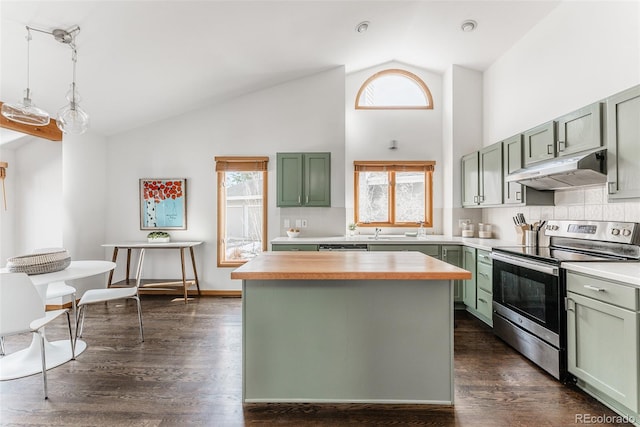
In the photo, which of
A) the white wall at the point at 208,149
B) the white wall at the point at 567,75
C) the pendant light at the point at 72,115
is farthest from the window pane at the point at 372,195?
the pendant light at the point at 72,115

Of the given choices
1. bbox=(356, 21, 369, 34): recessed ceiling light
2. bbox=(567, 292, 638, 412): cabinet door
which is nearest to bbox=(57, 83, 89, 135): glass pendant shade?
bbox=(356, 21, 369, 34): recessed ceiling light

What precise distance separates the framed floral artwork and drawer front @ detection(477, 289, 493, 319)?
Answer: 4.07 metres

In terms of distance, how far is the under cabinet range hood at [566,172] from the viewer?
2.20 m

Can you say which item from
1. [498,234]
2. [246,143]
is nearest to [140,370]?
[246,143]

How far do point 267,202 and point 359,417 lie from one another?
3218 millimetres

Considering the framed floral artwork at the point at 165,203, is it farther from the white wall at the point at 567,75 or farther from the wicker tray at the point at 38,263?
the white wall at the point at 567,75

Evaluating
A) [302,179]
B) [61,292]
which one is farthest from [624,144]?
[61,292]

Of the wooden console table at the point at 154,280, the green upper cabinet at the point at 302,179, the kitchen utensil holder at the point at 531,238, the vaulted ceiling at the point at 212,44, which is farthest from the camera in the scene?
the green upper cabinet at the point at 302,179

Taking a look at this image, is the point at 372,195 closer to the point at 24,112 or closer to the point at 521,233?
the point at 521,233

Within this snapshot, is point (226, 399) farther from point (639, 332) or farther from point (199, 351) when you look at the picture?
point (639, 332)

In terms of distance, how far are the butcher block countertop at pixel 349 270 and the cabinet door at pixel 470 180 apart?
2236 mm

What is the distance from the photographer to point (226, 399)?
6.64 feet

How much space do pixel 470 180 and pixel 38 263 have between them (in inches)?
181

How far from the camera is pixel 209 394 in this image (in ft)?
6.83
